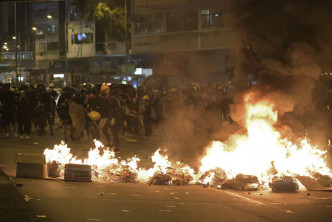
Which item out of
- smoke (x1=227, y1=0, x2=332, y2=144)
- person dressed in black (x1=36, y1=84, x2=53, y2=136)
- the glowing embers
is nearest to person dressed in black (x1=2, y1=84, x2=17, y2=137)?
person dressed in black (x1=36, y1=84, x2=53, y2=136)

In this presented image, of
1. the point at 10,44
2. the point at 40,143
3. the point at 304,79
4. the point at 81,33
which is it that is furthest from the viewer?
the point at 10,44

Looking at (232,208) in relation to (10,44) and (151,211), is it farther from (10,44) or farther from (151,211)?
(10,44)

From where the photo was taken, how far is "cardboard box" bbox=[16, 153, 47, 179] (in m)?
9.44

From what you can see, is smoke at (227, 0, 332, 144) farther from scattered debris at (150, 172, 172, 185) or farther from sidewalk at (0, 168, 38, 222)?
sidewalk at (0, 168, 38, 222)

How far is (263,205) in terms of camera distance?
7.23 m

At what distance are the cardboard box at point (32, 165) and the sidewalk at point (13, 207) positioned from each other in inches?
55.9

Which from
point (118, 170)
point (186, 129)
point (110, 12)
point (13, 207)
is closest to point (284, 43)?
point (118, 170)

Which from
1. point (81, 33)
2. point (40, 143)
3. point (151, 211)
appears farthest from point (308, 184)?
point (81, 33)

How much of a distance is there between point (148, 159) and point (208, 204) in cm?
508

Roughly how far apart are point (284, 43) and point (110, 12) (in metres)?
33.3

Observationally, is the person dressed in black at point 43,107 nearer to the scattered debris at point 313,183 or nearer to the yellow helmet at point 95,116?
the yellow helmet at point 95,116

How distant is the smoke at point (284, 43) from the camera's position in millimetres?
9773

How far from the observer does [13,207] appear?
6.55 meters

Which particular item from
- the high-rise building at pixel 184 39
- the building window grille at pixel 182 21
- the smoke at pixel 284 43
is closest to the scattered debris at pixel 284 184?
the smoke at pixel 284 43
